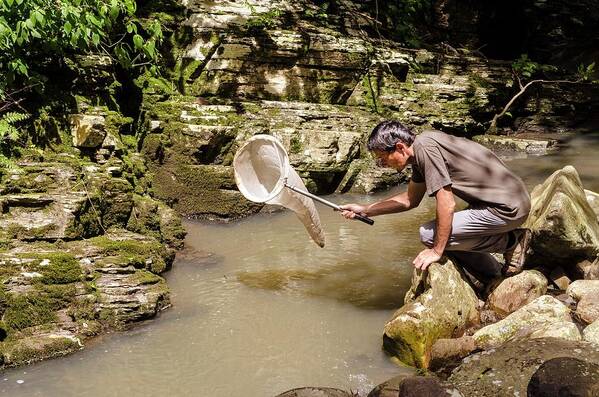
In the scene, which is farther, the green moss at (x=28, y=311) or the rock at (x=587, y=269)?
the rock at (x=587, y=269)

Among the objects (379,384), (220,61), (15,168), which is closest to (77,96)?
(15,168)

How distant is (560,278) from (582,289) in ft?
1.40

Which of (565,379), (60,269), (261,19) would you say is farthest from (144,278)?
(261,19)

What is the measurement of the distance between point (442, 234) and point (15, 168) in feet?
12.6

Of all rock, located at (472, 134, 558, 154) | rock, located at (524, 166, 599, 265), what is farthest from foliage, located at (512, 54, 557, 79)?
rock, located at (524, 166, 599, 265)

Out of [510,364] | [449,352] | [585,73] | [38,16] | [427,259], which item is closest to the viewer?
[510,364]

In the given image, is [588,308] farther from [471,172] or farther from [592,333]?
[471,172]

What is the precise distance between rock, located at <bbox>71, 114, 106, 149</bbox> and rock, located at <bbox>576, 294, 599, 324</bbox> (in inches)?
196

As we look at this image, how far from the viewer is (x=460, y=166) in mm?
4020

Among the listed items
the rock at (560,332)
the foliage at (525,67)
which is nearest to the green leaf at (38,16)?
the rock at (560,332)

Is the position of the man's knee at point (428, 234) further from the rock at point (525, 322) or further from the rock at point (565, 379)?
the rock at point (565, 379)

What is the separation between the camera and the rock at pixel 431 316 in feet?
12.4

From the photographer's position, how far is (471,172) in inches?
160

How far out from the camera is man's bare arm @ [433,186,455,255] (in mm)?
3881
